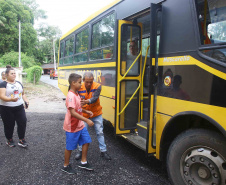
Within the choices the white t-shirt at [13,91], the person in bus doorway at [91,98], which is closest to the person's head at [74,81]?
the person in bus doorway at [91,98]

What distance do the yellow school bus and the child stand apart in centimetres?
88

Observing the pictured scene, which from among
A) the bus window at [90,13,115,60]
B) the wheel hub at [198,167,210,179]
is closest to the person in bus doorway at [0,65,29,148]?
the bus window at [90,13,115,60]

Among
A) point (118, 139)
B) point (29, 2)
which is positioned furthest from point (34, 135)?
point (29, 2)

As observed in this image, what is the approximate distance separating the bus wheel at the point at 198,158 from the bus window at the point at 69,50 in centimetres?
565

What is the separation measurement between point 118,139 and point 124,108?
1328 millimetres

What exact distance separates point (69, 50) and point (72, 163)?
5.05 metres

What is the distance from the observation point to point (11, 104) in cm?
421

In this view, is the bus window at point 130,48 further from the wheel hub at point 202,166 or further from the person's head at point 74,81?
the wheel hub at point 202,166

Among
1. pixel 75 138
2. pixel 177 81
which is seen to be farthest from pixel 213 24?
pixel 75 138

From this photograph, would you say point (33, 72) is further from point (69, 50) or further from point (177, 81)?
point (177, 81)

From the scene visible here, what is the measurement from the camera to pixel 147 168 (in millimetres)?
3531

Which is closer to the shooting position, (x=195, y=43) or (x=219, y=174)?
(x=219, y=174)

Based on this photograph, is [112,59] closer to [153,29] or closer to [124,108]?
[124,108]

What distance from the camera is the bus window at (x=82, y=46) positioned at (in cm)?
584
